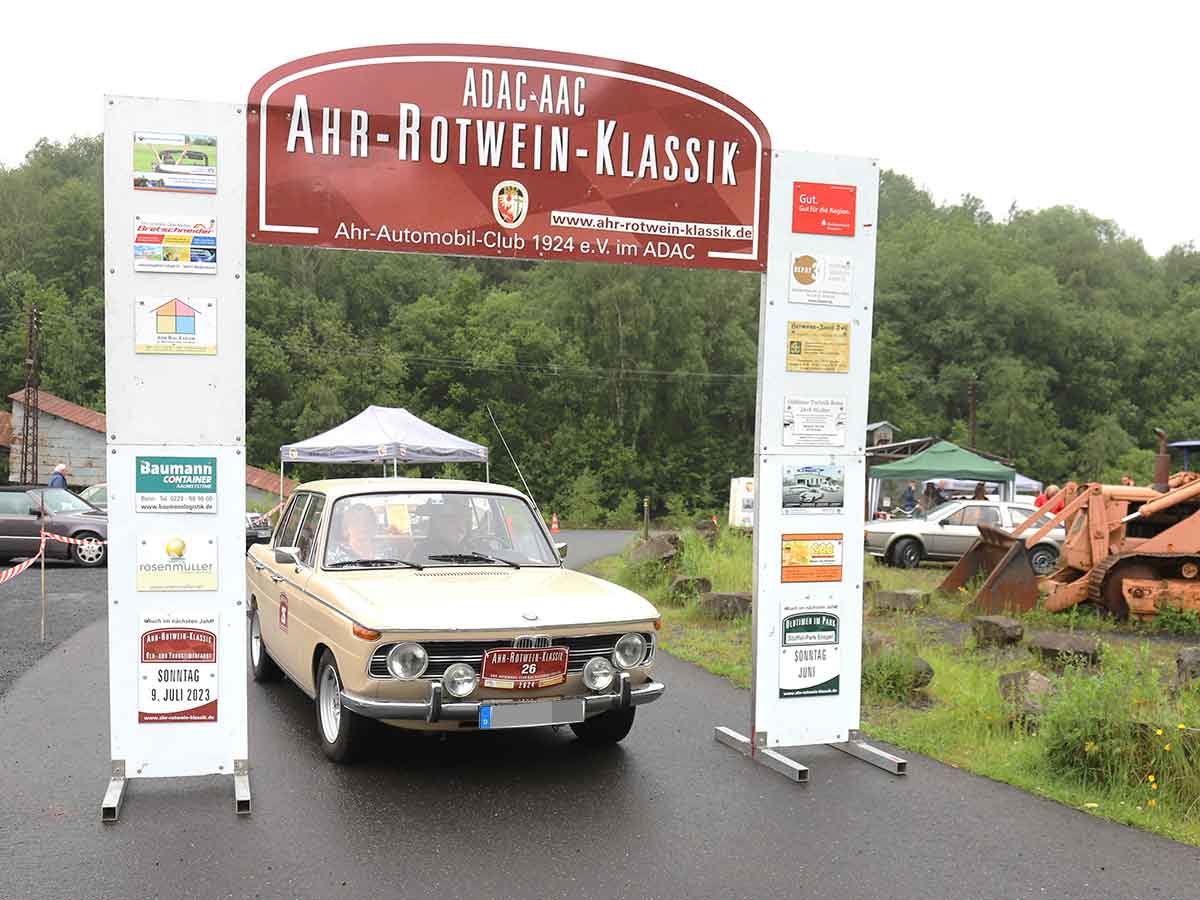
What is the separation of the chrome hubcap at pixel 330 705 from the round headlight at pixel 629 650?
1.64 m

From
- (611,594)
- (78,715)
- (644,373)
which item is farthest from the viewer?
(644,373)

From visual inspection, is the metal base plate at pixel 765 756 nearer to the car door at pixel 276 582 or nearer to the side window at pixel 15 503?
the car door at pixel 276 582

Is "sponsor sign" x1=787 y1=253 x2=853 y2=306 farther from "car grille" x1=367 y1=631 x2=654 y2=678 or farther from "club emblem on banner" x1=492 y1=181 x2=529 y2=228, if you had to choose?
"car grille" x1=367 y1=631 x2=654 y2=678

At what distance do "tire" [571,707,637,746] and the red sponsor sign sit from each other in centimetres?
321

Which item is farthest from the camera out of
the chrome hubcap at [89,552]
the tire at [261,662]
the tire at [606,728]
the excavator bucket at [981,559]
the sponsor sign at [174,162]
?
the chrome hubcap at [89,552]

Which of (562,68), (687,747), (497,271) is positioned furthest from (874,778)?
(497,271)

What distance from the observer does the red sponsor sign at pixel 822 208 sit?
6906 millimetres

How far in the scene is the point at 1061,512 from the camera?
605 inches

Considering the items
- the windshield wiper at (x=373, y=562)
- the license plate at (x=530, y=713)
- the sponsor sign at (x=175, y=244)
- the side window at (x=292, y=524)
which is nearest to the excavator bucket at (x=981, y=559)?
the side window at (x=292, y=524)

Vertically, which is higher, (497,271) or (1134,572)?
(497,271)

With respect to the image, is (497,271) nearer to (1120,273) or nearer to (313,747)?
(1120,273)

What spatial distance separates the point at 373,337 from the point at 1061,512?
50310 mm

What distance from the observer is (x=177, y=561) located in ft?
19.9

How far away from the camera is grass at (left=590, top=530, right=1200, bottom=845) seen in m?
6.07
